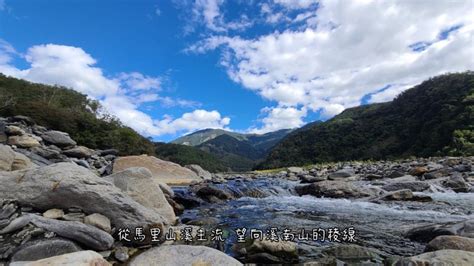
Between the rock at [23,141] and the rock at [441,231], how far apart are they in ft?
71.1

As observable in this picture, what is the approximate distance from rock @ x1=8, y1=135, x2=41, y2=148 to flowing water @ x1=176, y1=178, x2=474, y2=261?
45.0 ft

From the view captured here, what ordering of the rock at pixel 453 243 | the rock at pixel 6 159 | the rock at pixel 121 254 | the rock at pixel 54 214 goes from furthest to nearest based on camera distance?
the rock at pixel 6 159
the rock at pixel 54 214
the rock at pixel 453 243
the rock at pixel 121 254

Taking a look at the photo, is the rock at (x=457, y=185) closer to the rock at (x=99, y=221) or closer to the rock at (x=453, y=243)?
the rock at (x=453, y=243)

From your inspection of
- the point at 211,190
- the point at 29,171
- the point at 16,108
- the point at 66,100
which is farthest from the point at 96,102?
the point at 29,171

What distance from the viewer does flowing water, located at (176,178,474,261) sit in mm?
8141

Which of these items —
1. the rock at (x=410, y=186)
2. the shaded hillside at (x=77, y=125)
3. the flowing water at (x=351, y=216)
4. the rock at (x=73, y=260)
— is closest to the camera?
the rock at (x=73, y=260)

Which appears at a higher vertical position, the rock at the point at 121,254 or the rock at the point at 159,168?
the rock at the point at 159,168

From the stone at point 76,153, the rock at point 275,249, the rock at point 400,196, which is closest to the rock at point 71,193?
the rock at point 275,249

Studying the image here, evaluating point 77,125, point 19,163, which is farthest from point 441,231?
point 77,125

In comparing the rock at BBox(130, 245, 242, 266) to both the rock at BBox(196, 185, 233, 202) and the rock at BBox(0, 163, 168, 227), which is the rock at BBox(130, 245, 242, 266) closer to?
the rock at BBox(0, 163, 168, 227)

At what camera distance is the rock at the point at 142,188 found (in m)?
8.94

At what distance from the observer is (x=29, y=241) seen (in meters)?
5.77

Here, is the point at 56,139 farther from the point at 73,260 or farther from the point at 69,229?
the point at 73,260

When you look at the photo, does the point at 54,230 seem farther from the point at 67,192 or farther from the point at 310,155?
the point at 310,155
